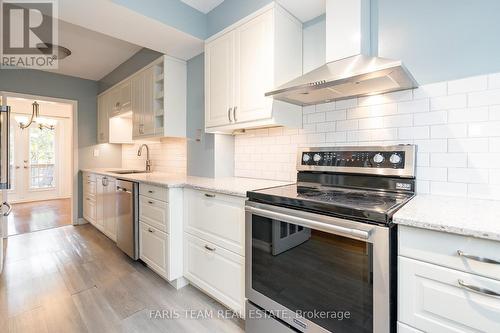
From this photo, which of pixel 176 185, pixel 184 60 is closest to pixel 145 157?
pixel 184 60

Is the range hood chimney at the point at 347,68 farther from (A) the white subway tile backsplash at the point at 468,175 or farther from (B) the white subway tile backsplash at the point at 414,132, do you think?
(A) the white subway tile backsplash at the point at 468,175

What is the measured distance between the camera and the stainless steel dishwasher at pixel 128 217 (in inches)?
96.4

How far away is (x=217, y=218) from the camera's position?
1741mm

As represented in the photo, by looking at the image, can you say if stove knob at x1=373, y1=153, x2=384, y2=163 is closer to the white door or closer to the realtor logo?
the realtor logo

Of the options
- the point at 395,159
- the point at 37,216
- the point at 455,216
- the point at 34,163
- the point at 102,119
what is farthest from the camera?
the point at 34,163

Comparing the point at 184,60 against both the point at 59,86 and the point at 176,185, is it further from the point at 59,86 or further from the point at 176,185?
the point at 59,86

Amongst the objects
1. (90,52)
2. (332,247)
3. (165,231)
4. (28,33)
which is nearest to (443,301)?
(332,247)

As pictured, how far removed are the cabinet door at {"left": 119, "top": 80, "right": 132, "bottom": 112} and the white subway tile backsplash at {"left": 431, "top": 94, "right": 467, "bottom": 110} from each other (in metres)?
3.42

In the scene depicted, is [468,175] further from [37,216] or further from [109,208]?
[37,216]

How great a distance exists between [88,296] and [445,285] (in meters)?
2.37

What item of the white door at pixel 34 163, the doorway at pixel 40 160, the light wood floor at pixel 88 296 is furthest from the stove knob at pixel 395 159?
the white door at pixel 34 163

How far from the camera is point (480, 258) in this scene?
76 centimetres

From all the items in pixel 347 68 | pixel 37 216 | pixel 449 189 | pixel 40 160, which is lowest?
pixel 37 216

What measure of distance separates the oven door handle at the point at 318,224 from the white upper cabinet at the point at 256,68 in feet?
2.43
